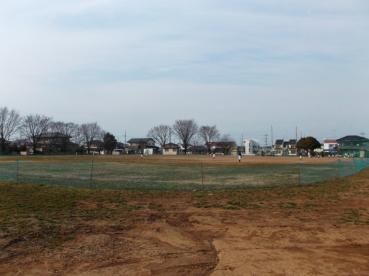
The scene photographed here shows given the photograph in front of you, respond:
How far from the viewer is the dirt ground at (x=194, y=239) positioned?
9070 millimetres

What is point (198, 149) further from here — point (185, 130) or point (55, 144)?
point (55, 144)

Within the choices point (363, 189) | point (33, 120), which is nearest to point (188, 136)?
point (33, 120)

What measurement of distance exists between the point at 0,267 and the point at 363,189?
1996 cm

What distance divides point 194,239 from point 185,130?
160 metres

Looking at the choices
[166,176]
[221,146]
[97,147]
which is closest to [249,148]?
[221,146]

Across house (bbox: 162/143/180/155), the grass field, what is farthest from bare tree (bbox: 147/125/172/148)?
the grass field

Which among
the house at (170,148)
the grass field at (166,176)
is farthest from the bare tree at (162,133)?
the grass field at (166,176)

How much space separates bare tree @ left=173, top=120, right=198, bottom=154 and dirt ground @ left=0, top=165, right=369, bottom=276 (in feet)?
501

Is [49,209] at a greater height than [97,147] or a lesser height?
lesser

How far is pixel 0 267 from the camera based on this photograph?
9.10m

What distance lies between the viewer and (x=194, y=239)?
11.8 meters

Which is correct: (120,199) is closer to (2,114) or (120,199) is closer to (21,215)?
(21,215)

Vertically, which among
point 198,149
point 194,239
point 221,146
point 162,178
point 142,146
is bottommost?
point 194,239

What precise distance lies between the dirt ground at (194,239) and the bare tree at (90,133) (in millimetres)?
145509
